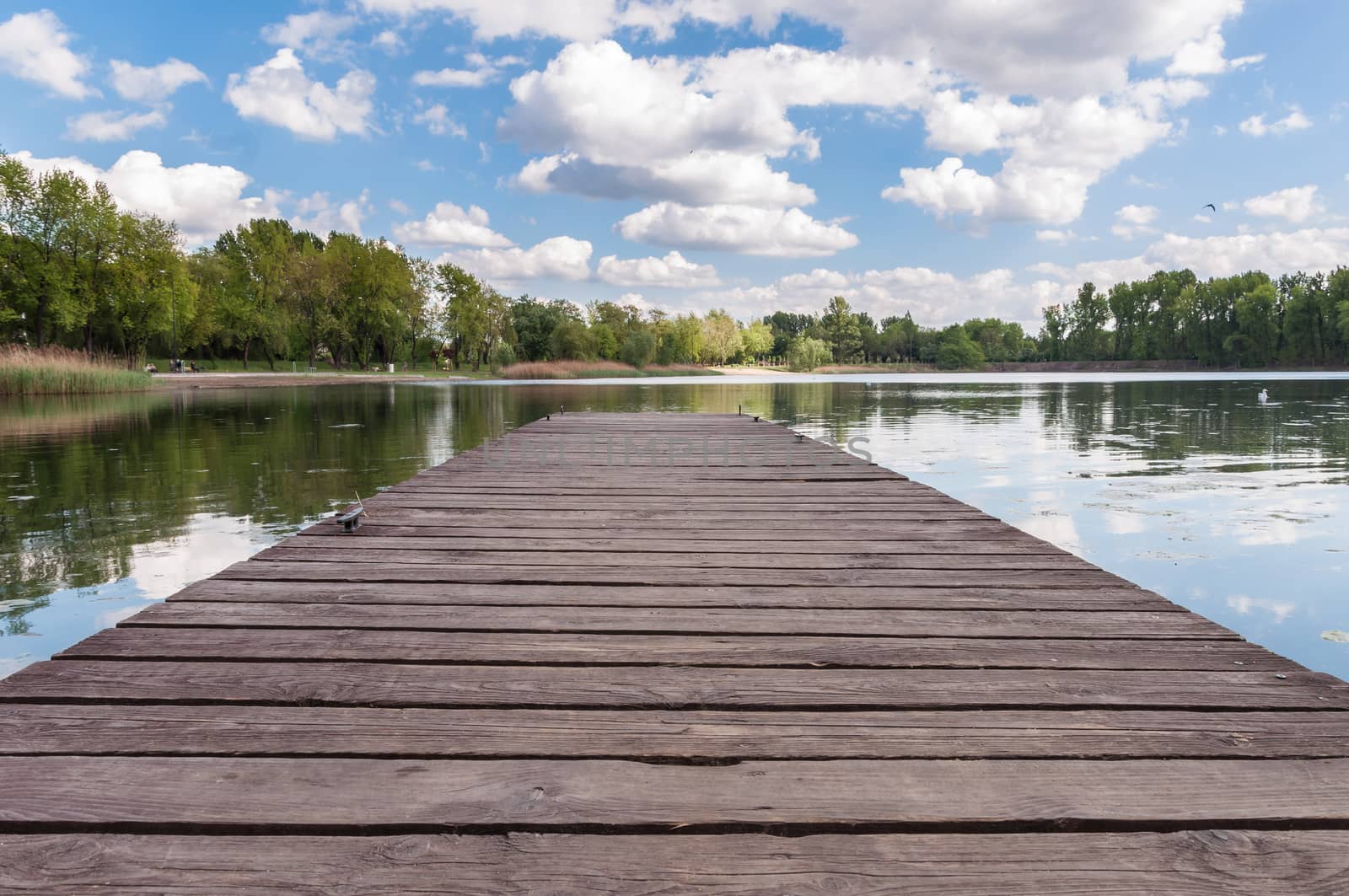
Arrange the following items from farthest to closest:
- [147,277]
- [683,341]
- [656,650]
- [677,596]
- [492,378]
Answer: [683,341] → [492,378] → [147,277] → [677,596] → [656,650]

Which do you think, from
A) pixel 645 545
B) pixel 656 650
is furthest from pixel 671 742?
pixel 645 545

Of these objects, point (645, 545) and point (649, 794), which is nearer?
point (649, 794)

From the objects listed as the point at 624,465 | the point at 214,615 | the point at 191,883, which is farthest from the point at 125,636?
the point at 624,465

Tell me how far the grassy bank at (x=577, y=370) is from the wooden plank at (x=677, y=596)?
45.0m

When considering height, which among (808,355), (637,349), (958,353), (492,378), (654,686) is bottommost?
(654,686)

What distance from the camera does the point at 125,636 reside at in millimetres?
2270

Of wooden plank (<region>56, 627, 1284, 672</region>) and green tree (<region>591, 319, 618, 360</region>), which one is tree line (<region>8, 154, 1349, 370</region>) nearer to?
green tree (<region>591, 319, 618, 360</region>)

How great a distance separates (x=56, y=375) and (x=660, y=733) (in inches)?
1112

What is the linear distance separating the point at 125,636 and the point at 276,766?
109 centimetres

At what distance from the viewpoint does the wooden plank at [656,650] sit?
2104 mm

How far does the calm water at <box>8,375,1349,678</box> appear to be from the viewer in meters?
4.27

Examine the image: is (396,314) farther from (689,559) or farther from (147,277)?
(689,559)

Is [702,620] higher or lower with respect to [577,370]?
lower

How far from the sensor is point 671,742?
1644 millimetres
